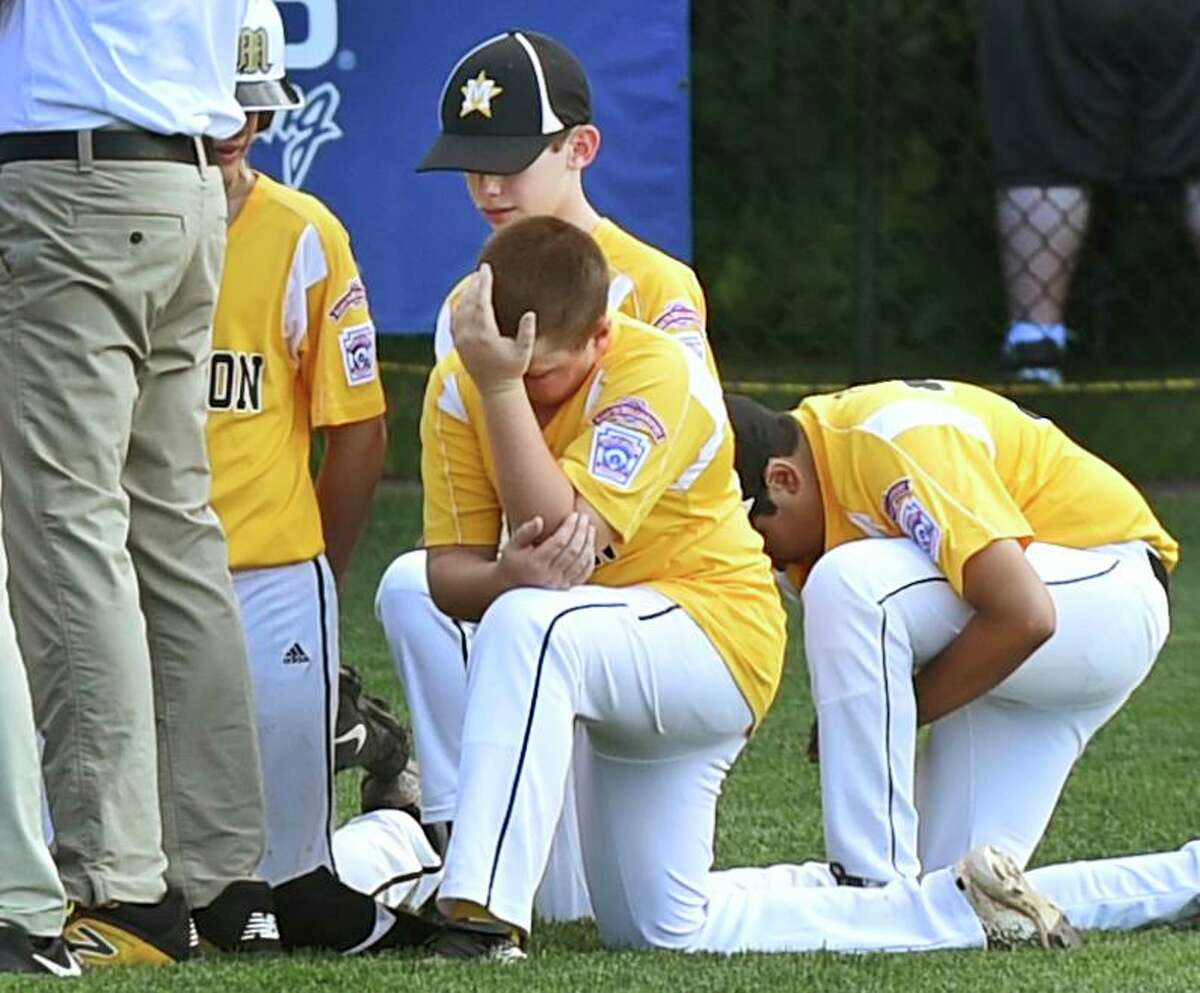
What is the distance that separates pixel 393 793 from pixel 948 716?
85cm

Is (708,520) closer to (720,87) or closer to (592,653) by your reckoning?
(592,653)

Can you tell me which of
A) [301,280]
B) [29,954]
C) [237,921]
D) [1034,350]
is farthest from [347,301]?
[1034,350]

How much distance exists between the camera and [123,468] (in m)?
3.39

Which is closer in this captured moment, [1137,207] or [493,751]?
[493,751]

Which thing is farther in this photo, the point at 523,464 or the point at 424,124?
the point at 424,124

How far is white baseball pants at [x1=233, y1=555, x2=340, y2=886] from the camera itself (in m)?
3.93

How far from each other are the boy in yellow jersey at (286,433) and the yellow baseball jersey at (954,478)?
0.61 metres

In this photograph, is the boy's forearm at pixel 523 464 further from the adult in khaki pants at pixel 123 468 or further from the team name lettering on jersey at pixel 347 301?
the team name lettering on jersey at pixel 347 301

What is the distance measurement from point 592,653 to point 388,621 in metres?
0.62

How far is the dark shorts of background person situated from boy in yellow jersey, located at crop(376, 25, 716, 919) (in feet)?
10.1

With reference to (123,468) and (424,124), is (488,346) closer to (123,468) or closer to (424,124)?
(123,468)

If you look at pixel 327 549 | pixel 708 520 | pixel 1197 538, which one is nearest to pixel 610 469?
pixel 708 520

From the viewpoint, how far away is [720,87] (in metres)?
7.91

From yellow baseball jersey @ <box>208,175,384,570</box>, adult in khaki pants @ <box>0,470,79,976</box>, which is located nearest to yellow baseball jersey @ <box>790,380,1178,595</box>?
yellow baseball jersey @ <box>208,175,384,570</box>
